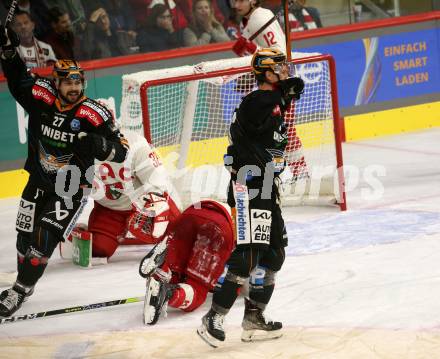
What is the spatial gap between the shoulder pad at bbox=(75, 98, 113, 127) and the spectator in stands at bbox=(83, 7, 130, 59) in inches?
153

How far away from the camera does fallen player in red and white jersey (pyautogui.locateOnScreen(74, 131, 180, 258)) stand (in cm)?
657

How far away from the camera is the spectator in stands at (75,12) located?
9.12 metres

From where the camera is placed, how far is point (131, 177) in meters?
6.64

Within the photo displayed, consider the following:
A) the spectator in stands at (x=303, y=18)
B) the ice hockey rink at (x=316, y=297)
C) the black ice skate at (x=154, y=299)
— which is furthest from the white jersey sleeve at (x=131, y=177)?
the spectator in stands at (x=303, y=18)

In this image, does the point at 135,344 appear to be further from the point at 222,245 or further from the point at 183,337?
the point at 222,245

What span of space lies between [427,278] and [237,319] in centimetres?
117

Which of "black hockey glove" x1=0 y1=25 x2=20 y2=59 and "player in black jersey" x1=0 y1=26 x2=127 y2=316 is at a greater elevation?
"black hockey glove" x1=0 y1=25 x2=20 y2=59

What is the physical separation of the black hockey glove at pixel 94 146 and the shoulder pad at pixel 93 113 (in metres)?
0.14

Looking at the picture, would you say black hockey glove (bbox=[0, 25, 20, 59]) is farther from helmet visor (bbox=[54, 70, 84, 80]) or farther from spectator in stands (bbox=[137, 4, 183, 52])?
spectator in stands (bbox=[137, 4, 183, 52])

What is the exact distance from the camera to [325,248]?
6562 millimetres

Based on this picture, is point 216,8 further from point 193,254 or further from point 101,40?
point 193,254

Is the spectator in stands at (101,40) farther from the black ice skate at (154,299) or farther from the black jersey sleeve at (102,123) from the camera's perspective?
the black ice skate at (154,299)

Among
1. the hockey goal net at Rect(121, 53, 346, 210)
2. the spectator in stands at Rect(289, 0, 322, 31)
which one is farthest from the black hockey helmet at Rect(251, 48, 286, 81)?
the spectator in stands at Rect(289, 0, 322, 31)

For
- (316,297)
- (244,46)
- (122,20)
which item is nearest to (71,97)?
(316,297)
